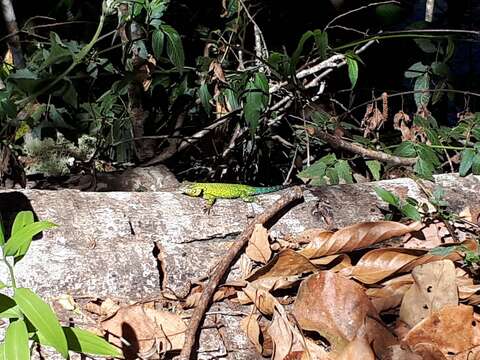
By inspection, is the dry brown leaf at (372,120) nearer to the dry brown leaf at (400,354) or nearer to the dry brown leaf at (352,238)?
the dry brown leaf at (352,238)

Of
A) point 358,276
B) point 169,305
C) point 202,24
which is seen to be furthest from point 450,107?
point 169,305

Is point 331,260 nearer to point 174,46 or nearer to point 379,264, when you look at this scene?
point 379,264

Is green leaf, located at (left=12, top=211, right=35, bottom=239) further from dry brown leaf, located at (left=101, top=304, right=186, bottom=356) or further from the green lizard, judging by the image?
the green lizard

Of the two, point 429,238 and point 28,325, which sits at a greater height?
point 28,325

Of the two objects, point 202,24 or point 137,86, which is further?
point 202,24

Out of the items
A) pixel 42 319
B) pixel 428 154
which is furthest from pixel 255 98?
pixel 42 319

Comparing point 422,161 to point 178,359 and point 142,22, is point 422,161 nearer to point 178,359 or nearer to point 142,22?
point 142,22
